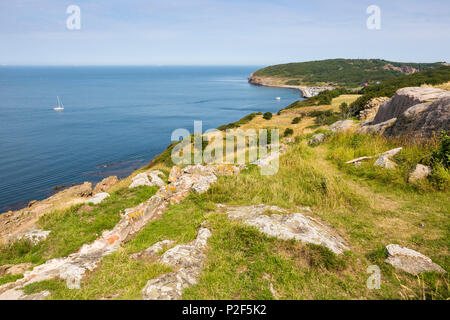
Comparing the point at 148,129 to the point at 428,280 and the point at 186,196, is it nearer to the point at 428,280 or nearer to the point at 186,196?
the point at 186,196

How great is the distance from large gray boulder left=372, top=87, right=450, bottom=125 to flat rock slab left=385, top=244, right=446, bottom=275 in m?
10.2

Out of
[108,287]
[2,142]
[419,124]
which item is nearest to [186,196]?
[108,287]

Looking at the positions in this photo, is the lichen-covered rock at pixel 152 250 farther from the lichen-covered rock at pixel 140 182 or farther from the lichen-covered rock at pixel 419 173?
the lichen-covered rock at pixel 419 173

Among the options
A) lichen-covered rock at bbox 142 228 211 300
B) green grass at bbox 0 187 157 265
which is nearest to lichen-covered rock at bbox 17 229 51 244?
green grass at bbox 0 187 157 265

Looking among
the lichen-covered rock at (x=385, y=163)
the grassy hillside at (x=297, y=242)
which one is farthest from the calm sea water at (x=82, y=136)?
the lichen-covered rock at (x=385, y=163)

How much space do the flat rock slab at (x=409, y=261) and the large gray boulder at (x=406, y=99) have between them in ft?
33.6

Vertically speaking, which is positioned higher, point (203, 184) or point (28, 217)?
point (203, 184)

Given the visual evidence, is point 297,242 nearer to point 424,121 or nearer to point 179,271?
point 179,271

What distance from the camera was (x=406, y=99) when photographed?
43.9ft

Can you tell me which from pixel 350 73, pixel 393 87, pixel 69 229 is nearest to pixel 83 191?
pixel 69 229

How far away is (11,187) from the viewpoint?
104ft

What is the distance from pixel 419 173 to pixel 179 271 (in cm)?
838

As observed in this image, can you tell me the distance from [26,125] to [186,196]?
75.3 meters

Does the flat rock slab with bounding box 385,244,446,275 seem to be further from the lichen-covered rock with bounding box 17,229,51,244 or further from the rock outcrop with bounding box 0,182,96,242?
the rock outcrop with bounding box 0,182,96,242
